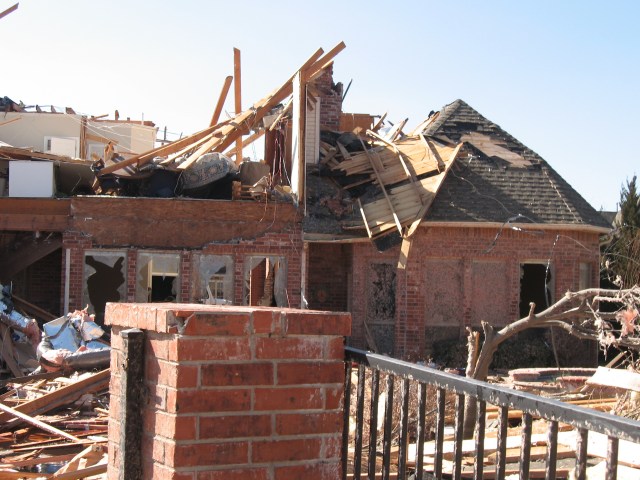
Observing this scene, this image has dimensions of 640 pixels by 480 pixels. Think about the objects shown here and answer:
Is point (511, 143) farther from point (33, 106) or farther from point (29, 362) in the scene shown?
point (33, 106)

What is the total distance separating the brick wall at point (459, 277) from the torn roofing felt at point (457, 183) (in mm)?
454

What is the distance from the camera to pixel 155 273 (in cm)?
1911

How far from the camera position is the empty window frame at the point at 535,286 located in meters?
19.2

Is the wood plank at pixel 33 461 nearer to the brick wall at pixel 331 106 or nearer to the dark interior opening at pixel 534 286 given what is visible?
the dark interior opening at pixel 534 286

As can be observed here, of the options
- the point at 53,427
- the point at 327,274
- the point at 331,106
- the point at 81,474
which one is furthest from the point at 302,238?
the point at 81,474

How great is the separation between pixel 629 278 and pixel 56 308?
46.4ft

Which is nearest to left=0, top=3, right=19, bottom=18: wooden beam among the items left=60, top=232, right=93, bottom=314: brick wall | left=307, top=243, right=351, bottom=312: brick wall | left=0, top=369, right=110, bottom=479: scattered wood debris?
left=60, top=232, right=93, bottom=314: brick wall

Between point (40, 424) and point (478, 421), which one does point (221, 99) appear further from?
point (478, 421)

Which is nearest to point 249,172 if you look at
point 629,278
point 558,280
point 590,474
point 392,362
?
point 558,280

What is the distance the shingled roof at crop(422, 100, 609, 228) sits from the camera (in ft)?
62.7

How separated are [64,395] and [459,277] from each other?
10069 mm

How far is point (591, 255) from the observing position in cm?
1950

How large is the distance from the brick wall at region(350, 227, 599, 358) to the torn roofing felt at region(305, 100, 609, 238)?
1.49 ft

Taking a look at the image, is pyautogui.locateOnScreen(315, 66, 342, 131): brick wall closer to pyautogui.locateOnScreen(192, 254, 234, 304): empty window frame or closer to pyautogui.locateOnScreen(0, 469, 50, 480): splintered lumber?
pyautogui.locateOnScreen(192, 254, 234, 304): empty window frame
